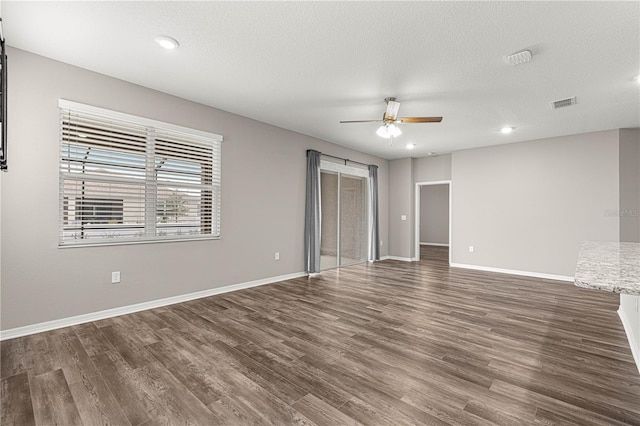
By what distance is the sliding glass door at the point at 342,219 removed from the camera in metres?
6.51

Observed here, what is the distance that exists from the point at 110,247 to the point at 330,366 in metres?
2.94

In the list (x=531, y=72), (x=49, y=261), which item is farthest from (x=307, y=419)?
(x=531, y=72)

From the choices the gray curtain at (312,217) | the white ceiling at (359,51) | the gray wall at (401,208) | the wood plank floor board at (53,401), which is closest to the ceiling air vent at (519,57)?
the white ceiling at (359,51)

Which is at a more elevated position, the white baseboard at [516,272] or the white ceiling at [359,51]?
the white ceiling at [359,51]

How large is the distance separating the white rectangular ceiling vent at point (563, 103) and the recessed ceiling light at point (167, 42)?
484 cm

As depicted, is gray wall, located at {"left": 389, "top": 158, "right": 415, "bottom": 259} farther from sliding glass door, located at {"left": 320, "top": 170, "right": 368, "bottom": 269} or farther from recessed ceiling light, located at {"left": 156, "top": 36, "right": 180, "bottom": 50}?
recessed ceiling light, located at {"left": 156, "top": 36, "right": 180, "bottom": 50}

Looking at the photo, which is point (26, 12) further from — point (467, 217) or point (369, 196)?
point (467, 217)

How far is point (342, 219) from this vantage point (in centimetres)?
695

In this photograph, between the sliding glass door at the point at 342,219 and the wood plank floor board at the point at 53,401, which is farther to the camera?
the sliding glass door at the point at 342,219

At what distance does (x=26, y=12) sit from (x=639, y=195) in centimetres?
864

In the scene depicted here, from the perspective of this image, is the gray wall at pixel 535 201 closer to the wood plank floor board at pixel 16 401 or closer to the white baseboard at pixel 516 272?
the white baseboard at pixel 516 272

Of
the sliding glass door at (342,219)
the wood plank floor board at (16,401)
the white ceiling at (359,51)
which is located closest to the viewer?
the wood plank floor board at (16,401)

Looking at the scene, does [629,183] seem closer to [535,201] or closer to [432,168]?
[535,201]

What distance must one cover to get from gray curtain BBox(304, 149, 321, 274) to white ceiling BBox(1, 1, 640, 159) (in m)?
1.48
